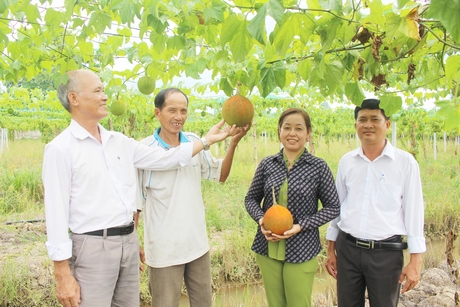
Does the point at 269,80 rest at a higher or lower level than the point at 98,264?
higher

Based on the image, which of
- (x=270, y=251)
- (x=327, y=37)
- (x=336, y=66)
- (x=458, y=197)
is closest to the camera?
(x=327, y=37)

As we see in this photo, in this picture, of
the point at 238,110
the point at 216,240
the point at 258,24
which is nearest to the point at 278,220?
the point at 238,110

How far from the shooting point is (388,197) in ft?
7.28

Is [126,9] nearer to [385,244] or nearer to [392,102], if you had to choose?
[392,102]

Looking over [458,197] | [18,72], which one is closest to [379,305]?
[18,72]

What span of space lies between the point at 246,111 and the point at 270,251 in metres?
0.83

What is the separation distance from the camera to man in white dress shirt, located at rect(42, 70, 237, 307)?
71.9 inches

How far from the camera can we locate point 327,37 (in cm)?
148

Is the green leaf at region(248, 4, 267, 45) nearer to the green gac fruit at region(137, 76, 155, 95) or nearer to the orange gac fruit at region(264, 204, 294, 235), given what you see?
the orange gac fruit at region(264, 204, 294, 235)

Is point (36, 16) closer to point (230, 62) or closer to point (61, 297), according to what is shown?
point (230, 62)

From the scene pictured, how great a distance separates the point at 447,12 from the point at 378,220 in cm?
152

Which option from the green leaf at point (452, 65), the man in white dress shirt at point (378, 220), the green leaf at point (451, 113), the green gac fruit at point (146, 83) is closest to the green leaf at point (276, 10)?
the green leaf at point (452, 65)

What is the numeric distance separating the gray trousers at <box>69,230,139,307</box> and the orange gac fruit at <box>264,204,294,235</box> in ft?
2.50

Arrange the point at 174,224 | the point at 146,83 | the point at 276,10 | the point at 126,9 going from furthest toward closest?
the point at 146,83 → the point at 174,224 → the point at 126,9 → the point at 276,10
